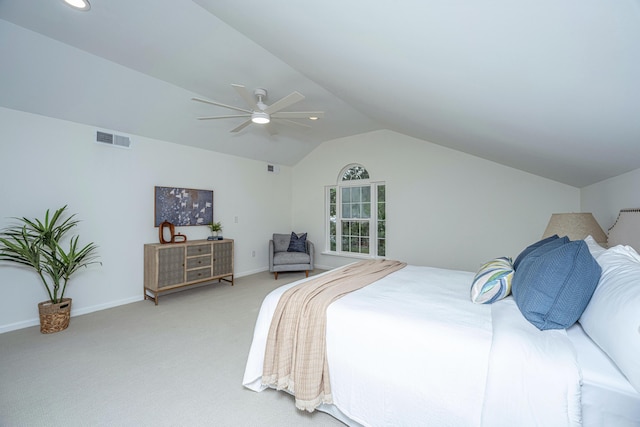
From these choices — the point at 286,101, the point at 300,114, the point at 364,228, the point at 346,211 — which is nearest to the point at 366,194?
the point at 346,211

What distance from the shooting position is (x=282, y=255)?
5.20 meters

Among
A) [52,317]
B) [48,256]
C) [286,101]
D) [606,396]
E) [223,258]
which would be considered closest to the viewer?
[606,396]

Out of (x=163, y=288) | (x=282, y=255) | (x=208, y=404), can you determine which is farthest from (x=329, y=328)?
(x=282, y=255)

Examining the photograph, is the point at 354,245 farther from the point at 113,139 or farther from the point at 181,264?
the point at 113,139

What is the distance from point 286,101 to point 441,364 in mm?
2553

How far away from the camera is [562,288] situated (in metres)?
1.31

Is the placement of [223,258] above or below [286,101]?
below

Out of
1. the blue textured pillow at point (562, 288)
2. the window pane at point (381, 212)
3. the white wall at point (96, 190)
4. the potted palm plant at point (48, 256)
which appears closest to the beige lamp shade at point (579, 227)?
the blue textured pillow at point (562, 288)

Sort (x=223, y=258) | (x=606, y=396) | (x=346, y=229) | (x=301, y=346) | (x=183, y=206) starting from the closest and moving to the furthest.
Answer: (x=606, y=396), (x=301, y=346), (x=183, y=206), (x=223, y=258), (x=346, y=229)

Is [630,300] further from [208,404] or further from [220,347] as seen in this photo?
[220,347]

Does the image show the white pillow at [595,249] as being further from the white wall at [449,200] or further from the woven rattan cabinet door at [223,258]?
the woven rattan cabinet door at [223,258]

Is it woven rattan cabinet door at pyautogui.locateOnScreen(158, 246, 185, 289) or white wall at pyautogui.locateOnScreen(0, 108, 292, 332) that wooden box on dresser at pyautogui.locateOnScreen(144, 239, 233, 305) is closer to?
woven rattan cabinet door at pyautogui.locateOnScreen(158, 246, 185, 289)

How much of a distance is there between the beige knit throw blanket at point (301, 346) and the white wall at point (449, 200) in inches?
125

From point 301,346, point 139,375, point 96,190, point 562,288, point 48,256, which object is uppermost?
point 96,190
